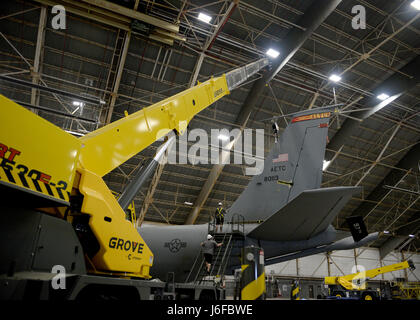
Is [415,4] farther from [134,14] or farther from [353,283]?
[353,283]

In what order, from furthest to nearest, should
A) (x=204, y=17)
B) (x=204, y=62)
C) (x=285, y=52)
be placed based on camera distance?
(x=204, y=62) → (x=285, y=52) → (x=204, y=17)

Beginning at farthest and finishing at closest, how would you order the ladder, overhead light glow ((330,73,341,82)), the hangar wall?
the hangar wall < overhead light glow ((330,73,341,82)) < the ladder

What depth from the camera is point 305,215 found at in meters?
6.83

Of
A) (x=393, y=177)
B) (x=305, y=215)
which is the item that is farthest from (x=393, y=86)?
(x=305, y=215)

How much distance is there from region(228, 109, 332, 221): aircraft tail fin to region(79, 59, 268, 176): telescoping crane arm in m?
3.12

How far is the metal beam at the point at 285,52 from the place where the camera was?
15086 mm

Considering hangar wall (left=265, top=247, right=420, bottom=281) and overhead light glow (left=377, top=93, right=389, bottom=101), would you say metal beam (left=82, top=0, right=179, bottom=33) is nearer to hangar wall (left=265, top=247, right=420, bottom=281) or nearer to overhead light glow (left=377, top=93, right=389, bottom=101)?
overhead light glow (left=377, top=93, right=389, bottom=101)

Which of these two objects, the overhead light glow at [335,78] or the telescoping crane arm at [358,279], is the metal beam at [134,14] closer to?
the overhead light glow at [335,78]

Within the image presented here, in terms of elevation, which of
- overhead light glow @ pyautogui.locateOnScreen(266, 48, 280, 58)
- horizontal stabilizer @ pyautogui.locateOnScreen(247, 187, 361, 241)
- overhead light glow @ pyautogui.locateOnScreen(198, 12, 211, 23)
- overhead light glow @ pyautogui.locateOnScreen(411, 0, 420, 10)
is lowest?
horizontal stabilizer @ pyautogui.locateOnScreen(247, 187, 361, 241)

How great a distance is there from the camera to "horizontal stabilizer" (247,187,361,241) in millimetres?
5934

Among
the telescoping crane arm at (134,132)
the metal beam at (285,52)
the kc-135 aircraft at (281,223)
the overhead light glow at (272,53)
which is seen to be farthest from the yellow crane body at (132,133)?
the metal beam at (285,52)

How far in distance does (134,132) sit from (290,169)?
5.27 metres

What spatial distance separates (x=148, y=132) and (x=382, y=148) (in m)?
25.5

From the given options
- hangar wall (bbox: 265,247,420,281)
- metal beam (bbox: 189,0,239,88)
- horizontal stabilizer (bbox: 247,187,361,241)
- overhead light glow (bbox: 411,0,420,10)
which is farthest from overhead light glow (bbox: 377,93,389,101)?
hangar wall (bbox: 265,247,420,281)
